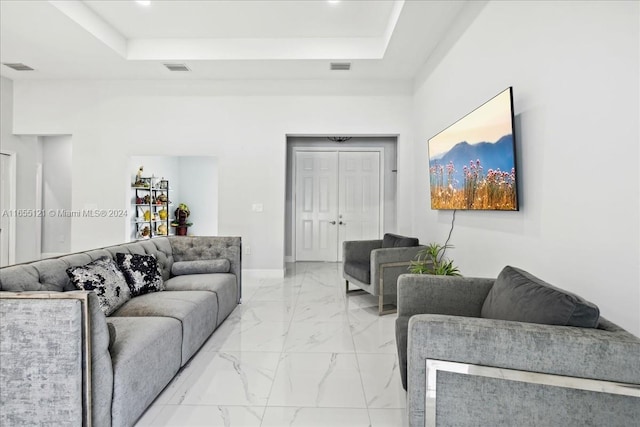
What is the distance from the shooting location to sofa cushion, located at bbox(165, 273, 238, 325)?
3027 millimetres

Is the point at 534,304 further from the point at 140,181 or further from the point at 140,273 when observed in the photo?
the point at 140,181

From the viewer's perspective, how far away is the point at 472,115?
2.86 m

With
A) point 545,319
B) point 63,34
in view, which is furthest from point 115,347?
point 63,34

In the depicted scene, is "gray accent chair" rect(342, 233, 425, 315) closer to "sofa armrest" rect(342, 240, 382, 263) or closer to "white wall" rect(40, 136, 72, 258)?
"sofa armrest" rect(342, 240, 382, 263)

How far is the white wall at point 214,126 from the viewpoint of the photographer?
208 inches

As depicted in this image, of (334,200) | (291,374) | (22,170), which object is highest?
(22,170)

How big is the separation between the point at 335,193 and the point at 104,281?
4746 millimetres

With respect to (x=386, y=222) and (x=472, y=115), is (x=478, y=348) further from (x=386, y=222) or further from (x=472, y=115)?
(x=386, y=222)

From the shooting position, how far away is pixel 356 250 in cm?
440

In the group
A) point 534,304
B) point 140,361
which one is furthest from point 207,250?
point 534,304

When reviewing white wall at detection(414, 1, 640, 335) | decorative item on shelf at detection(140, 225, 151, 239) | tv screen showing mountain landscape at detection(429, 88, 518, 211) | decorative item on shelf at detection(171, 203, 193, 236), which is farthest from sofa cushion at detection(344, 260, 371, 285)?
decorative item on shelf at detection(171, 203, 193, 236)

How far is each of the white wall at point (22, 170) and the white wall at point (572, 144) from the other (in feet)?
21.1

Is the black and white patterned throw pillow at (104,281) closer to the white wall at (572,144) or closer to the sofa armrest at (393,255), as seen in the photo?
the sofa armrest at (393,255)

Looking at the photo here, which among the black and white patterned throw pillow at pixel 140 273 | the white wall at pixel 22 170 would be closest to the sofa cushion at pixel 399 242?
the black and white patterned throw pillow at pixel 140 273
